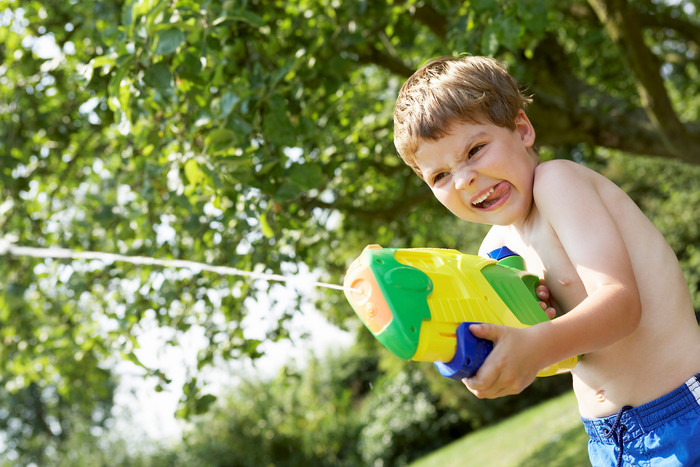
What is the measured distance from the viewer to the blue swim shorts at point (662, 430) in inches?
57.0

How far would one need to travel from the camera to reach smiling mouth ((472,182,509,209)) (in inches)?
61.4

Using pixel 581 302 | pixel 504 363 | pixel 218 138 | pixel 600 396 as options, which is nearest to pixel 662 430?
pixel 600 396

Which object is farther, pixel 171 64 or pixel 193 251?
pixel 193 251

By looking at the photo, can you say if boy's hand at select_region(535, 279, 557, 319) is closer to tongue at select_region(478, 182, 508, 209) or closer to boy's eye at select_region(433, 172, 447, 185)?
tongue at select_region(478, 182, 508, 209)

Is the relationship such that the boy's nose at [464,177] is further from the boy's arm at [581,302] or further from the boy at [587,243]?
the boy's arm at [581,302]

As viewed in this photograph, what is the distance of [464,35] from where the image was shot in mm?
2867

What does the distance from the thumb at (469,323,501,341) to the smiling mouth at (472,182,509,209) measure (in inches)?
17.0

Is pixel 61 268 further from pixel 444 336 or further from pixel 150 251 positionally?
pixel 444 336

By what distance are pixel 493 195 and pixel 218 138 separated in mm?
1235

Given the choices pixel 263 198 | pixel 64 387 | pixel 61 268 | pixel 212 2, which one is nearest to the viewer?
pixel 212 2

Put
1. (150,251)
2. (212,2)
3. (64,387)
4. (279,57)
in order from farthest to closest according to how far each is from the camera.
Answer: (64,387)
(279,57)
(150,251)
(212,2)

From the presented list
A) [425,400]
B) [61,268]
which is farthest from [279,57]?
[425,400]

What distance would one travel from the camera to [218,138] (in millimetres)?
2490

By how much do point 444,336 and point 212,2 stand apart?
1945 mm
